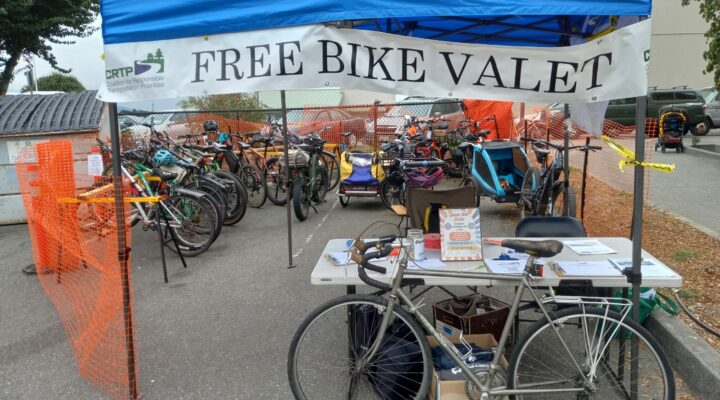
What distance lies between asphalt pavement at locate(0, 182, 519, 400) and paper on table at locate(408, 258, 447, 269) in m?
1.18

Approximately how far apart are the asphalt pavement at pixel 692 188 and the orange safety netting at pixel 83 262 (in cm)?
648

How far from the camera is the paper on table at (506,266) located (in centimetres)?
305

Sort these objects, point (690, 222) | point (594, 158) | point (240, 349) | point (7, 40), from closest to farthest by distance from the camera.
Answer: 1. point (240, 349)
2. point (690, 222)
3. point (594, 158)
4. point (7, 40)

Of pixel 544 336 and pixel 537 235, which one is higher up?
pixel 537 235

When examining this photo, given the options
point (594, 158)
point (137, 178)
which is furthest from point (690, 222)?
point (137, 178)

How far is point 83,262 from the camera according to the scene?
216 inches

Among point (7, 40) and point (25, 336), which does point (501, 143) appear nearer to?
point (25, 336)

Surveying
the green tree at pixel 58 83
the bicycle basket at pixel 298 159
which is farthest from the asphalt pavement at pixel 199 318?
the green tree at pixel 58 83

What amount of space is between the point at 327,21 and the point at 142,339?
299 cm

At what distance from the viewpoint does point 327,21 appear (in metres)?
2.75

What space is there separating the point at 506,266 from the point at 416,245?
0.58 m

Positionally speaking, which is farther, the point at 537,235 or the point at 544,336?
the point at 537,235

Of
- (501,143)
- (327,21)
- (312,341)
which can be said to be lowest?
(312,341)

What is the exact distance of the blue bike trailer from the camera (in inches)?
293
